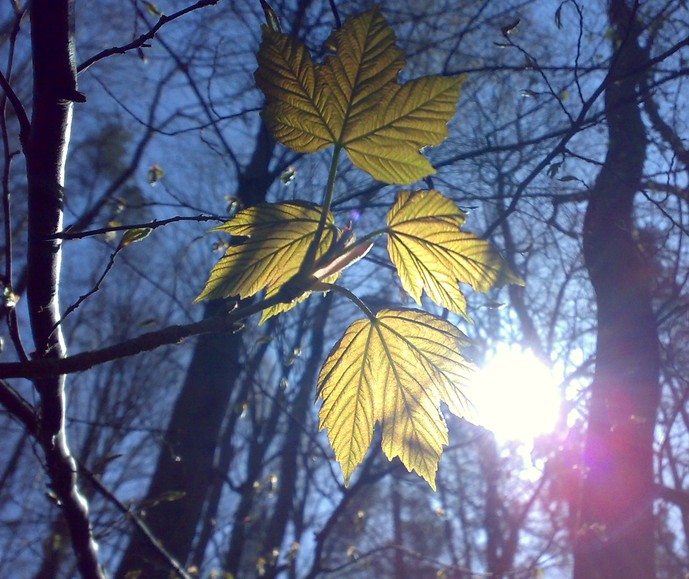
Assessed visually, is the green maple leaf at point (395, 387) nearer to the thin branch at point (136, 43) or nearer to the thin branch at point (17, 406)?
the thin branch at point (136, 43)

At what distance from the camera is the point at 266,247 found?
1.82 feet

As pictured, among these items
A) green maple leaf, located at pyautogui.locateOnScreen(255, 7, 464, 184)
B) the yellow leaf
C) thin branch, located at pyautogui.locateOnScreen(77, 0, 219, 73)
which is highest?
thin branch, located at pyautogui.locateOnScreen(77, 0, 219, 73)

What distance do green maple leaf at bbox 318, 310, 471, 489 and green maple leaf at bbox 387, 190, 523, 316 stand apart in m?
0.06

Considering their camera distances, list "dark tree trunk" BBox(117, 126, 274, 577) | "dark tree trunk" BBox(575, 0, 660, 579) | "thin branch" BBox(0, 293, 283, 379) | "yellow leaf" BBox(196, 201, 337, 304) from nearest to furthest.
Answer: "thin branch" BBox(0, 293, 283, 379) → "yellow leaf" BBox(196, 201, 337, 304) → "dark tree trunk" BBox(117, 126, 274, 577) → "dark tree trunk" BBox(575, 0, 660, 579)

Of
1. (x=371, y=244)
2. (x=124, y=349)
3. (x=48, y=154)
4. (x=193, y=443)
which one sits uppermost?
(x=193, y=443)

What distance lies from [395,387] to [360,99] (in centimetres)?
32

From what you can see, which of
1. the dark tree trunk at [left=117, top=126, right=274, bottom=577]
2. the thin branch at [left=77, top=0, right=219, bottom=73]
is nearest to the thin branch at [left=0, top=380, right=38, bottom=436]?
the thin branch at [left=77, top=0, right=219, bottom=73]

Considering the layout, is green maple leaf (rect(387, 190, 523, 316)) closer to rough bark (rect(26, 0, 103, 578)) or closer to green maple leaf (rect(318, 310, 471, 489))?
green maple leaf (rect(318, 310, 471, 489))

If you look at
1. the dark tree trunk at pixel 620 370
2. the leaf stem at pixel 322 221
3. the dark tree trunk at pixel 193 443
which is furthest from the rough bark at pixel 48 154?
the dark tree trunk at pixel 620 370

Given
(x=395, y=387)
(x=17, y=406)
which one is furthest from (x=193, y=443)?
(x=395, y=387)

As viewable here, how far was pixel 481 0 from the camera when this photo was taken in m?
2.47

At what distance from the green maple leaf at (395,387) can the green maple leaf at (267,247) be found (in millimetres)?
96

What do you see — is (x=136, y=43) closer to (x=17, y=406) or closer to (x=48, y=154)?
(x=48, y=154)

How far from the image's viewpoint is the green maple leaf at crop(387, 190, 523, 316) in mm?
548
